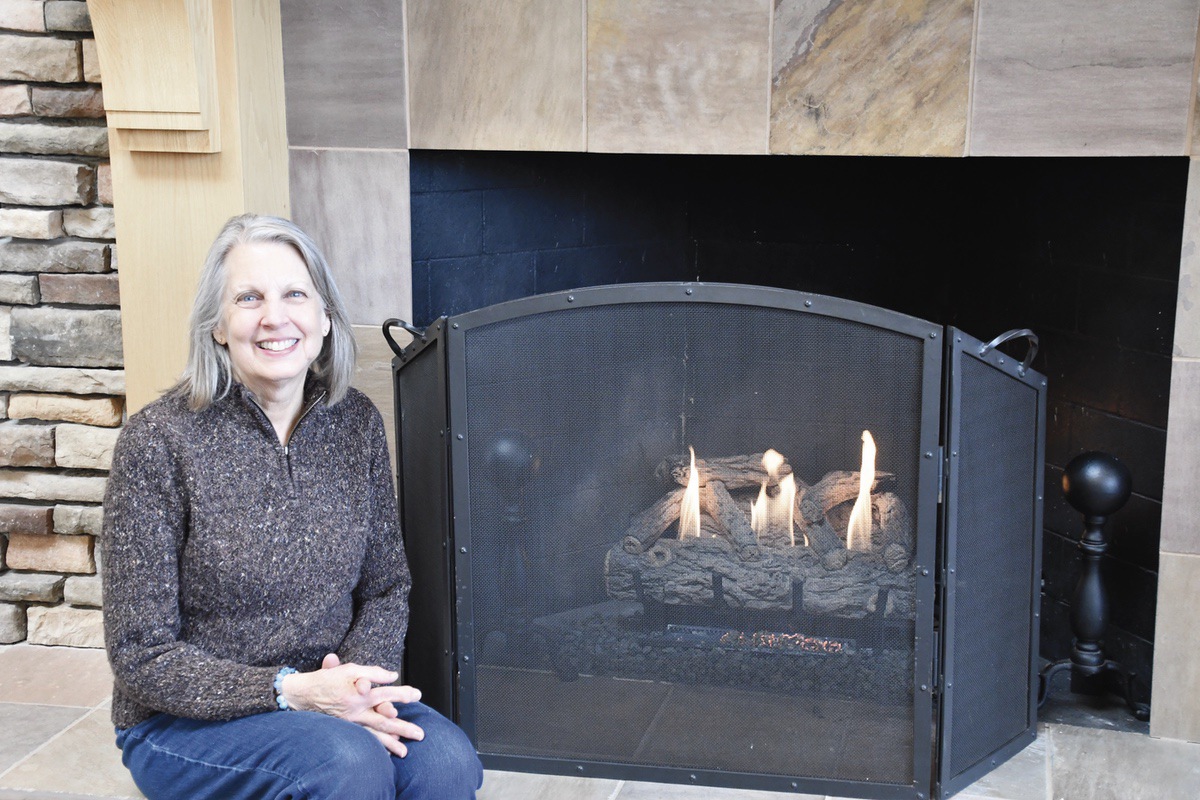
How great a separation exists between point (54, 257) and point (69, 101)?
29cm

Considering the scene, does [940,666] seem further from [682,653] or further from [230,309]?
[230,309]

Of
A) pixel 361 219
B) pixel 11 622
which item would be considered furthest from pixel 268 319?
pixel 11 622

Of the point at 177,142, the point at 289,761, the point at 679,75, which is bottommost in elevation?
the point at 289,761

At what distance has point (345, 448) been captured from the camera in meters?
1.84

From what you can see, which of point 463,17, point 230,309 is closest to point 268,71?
point 463,17

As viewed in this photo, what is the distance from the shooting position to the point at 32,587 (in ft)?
8.18

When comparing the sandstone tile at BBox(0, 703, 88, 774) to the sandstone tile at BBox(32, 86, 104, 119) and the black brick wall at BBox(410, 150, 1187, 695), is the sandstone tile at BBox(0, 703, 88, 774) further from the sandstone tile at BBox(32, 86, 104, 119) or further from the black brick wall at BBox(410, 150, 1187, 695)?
the sandstone tile at BBox(32, 86, 104, 119)

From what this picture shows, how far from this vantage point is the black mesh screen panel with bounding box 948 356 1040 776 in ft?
6.31

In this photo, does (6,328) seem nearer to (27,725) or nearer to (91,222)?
(91,222)

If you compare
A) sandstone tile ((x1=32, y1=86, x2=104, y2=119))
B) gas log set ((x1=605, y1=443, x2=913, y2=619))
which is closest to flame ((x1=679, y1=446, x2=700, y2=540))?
gas log set ((x1=605, y1=443, x2=913, y2=619))

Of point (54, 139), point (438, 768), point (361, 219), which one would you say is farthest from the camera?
point (54, 139)

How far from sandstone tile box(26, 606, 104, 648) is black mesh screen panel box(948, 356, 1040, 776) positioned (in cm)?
162

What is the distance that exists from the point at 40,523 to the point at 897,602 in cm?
161

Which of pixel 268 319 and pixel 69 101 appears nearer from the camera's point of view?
pixel 268 319
